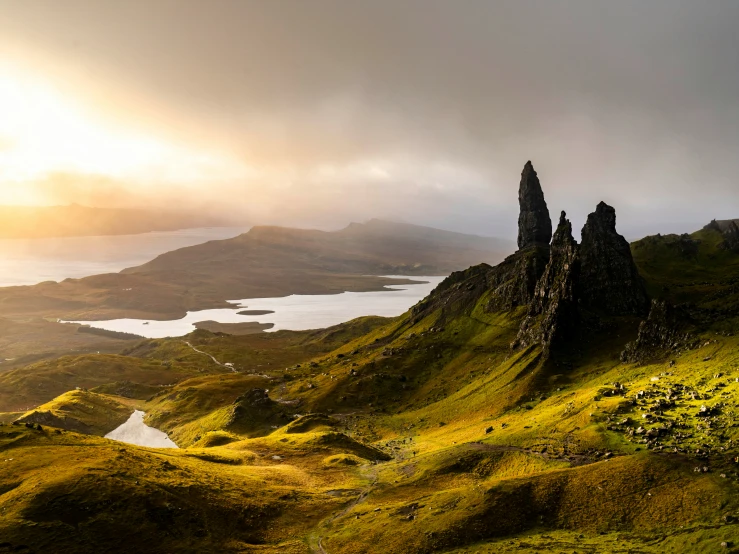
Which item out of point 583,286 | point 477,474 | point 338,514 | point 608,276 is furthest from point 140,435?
point 608,276

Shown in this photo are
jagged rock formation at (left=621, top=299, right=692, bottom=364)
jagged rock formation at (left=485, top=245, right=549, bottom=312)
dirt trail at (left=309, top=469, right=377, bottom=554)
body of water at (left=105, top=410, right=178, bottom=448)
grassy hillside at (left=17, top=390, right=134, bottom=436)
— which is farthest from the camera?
jagged rock formation at (left=485, top=245, right=549, bottom=312)

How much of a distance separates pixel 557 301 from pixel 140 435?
157 metres

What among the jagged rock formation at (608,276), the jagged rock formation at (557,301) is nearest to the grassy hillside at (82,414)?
the jagged rock formation at (557,301)

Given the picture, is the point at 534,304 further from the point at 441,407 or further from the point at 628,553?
the point at 628,553

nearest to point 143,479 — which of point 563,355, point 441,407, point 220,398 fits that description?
point 441,407

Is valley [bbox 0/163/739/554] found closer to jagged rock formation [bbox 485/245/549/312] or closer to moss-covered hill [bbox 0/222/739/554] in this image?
moss-covered hill [bbox 0/222/739/554]

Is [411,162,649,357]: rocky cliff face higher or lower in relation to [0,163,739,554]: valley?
higher

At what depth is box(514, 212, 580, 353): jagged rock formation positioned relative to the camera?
423 ft

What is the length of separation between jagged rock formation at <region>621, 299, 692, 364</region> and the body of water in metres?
145

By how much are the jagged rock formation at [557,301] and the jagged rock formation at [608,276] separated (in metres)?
6.61

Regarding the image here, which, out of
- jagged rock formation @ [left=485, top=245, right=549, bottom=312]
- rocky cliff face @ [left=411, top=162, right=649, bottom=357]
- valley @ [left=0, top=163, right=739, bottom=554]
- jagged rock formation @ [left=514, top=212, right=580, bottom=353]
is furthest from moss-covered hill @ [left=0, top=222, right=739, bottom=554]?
jagged rock formation @ [left=485, top=245, right=549, bottom=312]

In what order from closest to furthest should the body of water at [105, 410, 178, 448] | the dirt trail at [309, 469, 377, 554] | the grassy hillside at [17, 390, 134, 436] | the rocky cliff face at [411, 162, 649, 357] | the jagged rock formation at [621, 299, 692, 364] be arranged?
the dirt trail at [309, 469, 377, 554], the jagged rock formation at [621, 299, 692, 364], the rocky cliff face at [411, 162, 649, 357], the body of water at [105, 410, 178, 448], the grassy hillside at [17, 390, 134, 436]

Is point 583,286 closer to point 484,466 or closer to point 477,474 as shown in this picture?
point 484,466

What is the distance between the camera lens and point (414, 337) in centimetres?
19850
